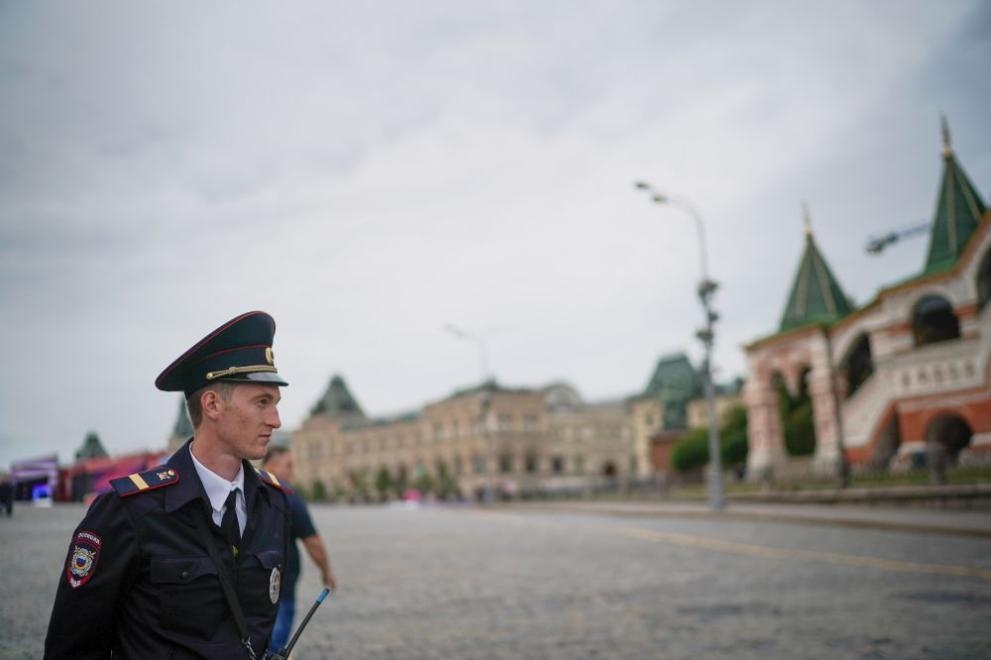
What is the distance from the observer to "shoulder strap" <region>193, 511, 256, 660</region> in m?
2.23

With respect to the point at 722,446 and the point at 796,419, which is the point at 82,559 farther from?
the point at 722,446

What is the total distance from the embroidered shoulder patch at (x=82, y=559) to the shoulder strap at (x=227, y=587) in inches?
10.4

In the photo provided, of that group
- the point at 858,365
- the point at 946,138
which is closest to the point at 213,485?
the point at 946,138

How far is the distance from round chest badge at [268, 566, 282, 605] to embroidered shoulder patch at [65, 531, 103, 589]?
502 millimetres

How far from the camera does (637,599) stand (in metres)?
8.66

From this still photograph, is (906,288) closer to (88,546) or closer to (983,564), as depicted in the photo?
(983,564)

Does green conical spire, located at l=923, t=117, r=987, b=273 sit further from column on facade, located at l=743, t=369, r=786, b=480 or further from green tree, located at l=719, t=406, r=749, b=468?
green tree, located at l=719, t=406, r=749, b=468

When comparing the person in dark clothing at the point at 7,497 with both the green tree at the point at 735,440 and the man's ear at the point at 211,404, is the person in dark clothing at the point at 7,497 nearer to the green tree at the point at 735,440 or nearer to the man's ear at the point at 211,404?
the man's ear at the point at 211,404

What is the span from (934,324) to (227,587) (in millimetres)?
36440

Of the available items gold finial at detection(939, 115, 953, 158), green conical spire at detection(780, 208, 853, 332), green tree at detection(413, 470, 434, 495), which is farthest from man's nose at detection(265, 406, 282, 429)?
green tree at detection(413, 470, 434, 495)

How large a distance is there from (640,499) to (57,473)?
122 ft

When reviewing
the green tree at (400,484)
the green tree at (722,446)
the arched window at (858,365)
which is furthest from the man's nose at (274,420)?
the green tree at (400,484)

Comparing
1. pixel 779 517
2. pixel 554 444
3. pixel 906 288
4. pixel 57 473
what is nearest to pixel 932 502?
pixel 779 517

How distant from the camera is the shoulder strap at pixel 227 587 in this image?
2.23m
